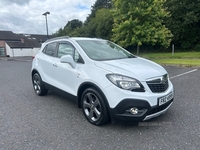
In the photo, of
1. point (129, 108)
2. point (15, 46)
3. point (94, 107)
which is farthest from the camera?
point (15, 46)

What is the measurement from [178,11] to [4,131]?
2679 centimetres

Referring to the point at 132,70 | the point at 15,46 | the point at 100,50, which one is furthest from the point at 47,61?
the point at 15,46

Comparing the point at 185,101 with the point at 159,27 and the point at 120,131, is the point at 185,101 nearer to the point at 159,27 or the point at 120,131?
the point at 120,131

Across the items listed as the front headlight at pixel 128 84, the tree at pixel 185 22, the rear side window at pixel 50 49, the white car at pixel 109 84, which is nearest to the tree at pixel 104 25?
the tree at pixel 185 22

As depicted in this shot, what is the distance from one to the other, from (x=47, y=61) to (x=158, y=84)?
2.98 m

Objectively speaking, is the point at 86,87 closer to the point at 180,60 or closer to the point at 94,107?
the point at 94,107

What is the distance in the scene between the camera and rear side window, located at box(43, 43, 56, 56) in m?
4.48

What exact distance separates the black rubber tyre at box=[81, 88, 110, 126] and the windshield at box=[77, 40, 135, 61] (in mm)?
757

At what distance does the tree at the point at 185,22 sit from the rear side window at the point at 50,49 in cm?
2366

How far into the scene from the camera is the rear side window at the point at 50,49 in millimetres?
4477

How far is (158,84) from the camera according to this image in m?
2.92

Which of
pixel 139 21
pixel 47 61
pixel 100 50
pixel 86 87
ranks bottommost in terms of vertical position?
pixel 86 87

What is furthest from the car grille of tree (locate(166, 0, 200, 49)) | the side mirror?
tree (locate(166, 0, 200, 49))

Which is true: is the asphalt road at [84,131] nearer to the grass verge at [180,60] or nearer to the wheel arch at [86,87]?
the wheel arch at [86,87]
